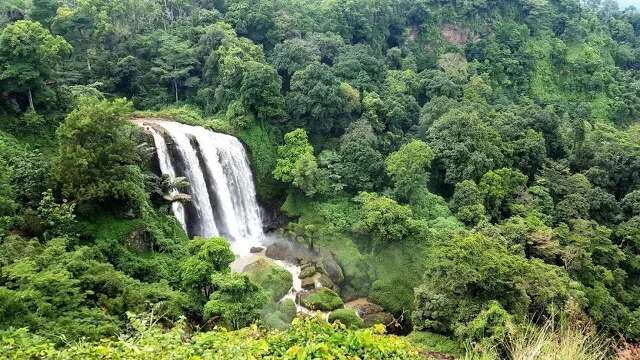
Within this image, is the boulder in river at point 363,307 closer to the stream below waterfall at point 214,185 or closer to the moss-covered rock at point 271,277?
the stream below waterfall at point 214,185

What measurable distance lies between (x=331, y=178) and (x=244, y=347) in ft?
59.8

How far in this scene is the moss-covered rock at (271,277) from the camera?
1936 centimetres

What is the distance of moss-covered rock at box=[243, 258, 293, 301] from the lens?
63.5ft

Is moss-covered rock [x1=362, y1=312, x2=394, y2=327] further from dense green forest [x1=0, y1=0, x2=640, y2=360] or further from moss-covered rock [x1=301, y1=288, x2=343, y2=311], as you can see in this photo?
moss-covered rock [x1=301, y1=288, x2=343, y2=311]

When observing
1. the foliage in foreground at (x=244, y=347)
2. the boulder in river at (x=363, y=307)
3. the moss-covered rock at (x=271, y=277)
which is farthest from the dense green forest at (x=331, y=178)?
the boulder in river at (x=363, y=307)

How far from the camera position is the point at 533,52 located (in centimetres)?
4294

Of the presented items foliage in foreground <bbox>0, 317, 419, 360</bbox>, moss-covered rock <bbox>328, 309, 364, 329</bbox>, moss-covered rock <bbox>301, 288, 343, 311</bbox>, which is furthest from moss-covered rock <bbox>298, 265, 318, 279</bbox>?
foliage in foreground <bbox>0, 317, 419, 360</bbox>

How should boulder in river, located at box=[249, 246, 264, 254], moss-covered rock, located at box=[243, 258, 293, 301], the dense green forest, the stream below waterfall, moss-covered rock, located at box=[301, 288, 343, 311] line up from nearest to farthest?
the dense green forest, moss-covered rock, located at box=[301, 288, 343, 311], moss-covered rock, located at box=[243, 258, 293, 301], the stream below waterfall, boulder in river, located at box=[249, 246, 264, 254]

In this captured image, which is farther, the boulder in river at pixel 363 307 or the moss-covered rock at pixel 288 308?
the boulder in river at pixel 363 307

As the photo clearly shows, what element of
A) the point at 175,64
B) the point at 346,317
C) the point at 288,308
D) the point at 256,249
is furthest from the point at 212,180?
the point at 175,64

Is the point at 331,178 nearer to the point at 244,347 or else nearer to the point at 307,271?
the point at 307,271

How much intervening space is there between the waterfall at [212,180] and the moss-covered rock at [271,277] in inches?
77.7

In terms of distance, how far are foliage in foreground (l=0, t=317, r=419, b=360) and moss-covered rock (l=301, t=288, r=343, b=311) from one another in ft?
38.1

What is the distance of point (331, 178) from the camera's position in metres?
24.9
